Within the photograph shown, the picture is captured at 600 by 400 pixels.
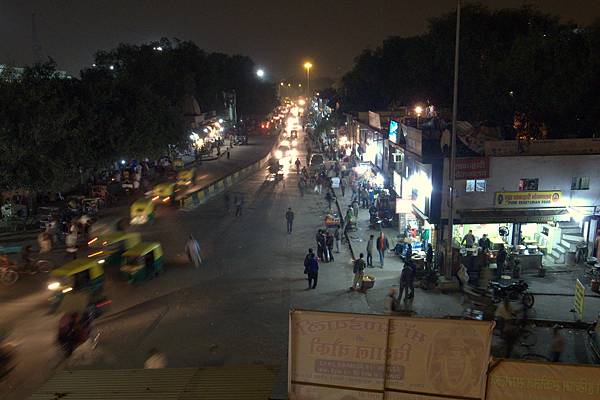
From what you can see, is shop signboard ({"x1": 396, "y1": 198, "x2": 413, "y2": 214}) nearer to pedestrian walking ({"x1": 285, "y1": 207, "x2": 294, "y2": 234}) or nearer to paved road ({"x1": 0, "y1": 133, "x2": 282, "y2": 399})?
pedestrian walking ({"x1": 285, "y1": 207, "x2": 294, "y2": 234})

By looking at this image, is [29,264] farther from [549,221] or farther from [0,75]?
[549,221]

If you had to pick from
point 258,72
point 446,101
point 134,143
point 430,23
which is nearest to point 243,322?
point 134,143

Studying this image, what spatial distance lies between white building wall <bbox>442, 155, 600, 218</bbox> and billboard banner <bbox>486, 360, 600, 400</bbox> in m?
14.1

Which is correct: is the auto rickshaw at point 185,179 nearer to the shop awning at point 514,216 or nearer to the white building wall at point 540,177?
the white building wall at point 540,177

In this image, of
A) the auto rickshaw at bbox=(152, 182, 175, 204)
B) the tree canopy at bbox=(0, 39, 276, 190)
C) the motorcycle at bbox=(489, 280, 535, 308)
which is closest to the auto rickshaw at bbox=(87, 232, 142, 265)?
the tree canopy at bbox=(0, 39, 276, 190)

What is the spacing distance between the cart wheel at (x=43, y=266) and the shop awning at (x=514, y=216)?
604 inches

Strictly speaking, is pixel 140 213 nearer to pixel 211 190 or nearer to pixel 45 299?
pixel 211 190

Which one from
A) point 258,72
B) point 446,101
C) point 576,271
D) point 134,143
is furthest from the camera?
point 258,72

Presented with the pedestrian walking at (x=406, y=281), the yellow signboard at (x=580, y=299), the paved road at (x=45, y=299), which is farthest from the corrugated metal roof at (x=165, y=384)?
the yellow signboard at (x=580, y=299)

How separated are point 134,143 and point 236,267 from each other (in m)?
20.7

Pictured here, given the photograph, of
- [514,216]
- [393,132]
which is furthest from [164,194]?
[514,216]

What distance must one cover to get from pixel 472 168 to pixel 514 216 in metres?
2.45

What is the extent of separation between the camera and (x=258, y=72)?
4277 inches

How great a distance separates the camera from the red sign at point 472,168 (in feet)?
61.0
